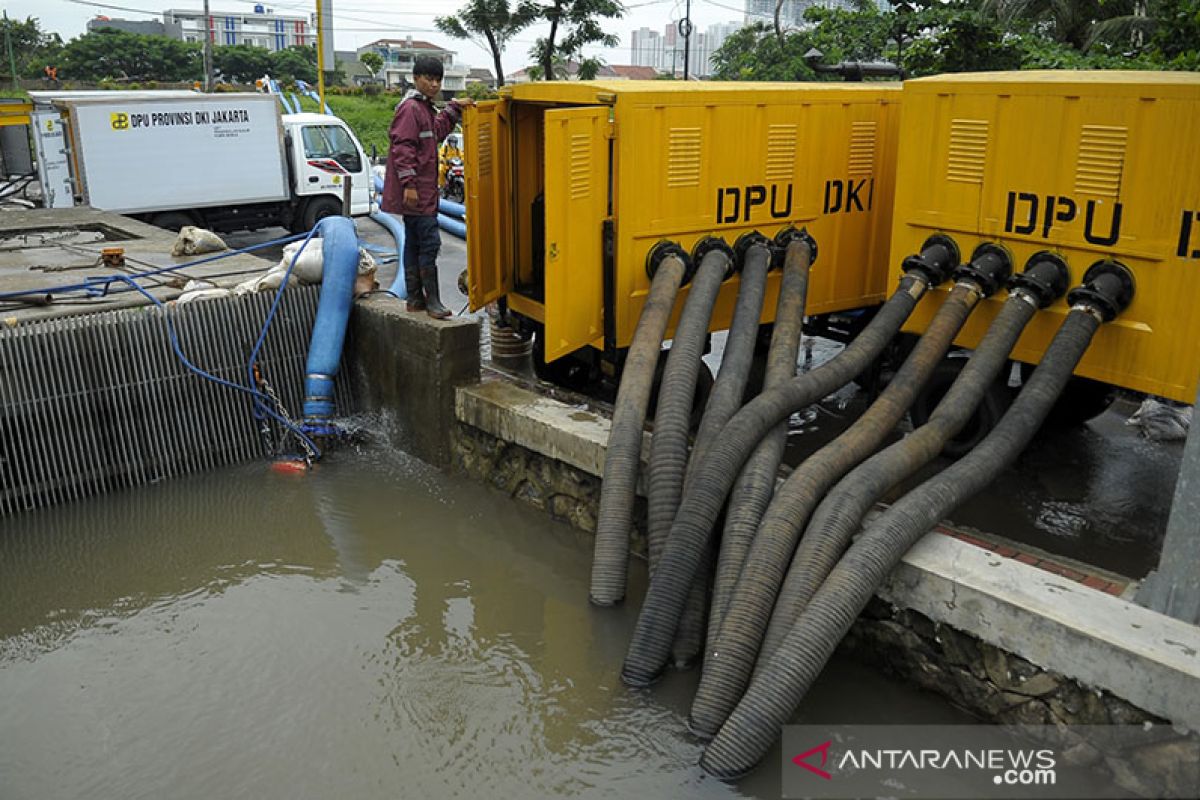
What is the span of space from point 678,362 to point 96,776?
11.9 ft

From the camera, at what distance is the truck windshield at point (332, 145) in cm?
1764

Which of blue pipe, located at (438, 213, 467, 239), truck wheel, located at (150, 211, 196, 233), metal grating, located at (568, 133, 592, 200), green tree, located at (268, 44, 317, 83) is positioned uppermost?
green tree, located at (268, 44, 317, 83)

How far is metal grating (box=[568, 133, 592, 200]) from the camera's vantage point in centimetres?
638

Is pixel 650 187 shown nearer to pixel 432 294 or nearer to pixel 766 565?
pixel 432 294

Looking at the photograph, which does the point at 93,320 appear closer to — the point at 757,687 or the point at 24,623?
the point at 24,623

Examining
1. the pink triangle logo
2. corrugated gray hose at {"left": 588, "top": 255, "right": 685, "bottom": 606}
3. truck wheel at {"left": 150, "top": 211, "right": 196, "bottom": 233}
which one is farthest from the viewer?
truck wheel at {"left": 150, "top": 211, "right": 196, "bottom": 233}

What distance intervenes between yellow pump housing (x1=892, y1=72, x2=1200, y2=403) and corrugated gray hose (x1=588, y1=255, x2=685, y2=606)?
1.99m

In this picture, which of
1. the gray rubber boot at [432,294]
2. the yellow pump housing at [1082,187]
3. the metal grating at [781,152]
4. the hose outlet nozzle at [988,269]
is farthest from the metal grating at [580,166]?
the hose outlet nozzle at [988,269]

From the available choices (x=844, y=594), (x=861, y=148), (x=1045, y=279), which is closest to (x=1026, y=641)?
(x=844, y=594)

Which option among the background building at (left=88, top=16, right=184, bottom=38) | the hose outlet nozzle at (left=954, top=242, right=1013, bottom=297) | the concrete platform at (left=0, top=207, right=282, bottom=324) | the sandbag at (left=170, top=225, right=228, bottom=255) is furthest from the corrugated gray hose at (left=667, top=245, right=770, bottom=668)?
the background building at (left=88, top=16, right=184, bottom=38)

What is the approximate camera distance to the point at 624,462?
5805 millimetres

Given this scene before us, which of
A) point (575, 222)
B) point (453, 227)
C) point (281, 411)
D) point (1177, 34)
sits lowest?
point (281, 411)

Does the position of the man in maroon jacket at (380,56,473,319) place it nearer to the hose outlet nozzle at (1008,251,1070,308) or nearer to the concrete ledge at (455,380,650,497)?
the concrete ledge at (455,380,650,497)

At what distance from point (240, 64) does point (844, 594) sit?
69366 millimetres
